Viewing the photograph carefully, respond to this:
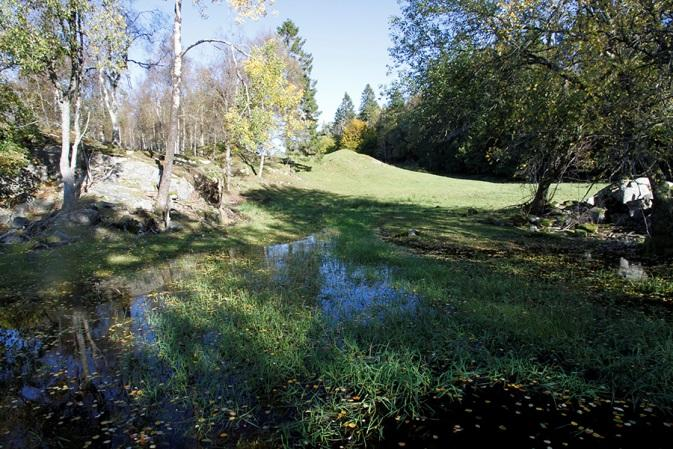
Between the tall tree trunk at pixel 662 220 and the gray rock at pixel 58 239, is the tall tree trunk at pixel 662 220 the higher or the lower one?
the higher one

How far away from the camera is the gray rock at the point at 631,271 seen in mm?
9336

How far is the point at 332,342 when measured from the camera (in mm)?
6141

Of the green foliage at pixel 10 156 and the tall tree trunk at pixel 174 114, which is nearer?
the green foliage at pixel 10 156

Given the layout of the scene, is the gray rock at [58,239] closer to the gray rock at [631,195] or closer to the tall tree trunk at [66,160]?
the tall tree trunk at [66,160]

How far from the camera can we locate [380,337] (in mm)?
6164

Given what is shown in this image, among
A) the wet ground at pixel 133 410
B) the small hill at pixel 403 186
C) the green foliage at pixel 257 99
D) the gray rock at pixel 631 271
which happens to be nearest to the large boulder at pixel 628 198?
the gray rock at pixel 631 271

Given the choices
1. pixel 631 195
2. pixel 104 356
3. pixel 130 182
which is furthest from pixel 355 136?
pixel 104 356

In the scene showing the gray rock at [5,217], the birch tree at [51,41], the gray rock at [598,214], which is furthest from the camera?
the gray rock at [598,214]

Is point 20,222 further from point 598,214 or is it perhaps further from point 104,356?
point 598,214

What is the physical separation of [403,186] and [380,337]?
3730 cm

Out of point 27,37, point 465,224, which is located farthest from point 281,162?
point 27,37

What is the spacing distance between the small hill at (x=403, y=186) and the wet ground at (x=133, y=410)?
22.8m

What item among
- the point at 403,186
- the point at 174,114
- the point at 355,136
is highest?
the point at 355,136

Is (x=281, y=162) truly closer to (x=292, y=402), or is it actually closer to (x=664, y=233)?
(x=664, y=233)
